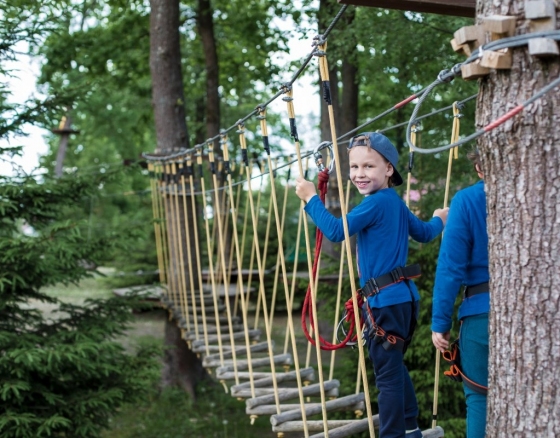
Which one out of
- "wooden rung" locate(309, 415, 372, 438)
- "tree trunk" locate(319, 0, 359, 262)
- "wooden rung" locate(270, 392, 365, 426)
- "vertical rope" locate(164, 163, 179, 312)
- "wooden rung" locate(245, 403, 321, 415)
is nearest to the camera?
"wooden rung" locate(309, 415, 372, 438)

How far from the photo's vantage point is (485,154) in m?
2.42

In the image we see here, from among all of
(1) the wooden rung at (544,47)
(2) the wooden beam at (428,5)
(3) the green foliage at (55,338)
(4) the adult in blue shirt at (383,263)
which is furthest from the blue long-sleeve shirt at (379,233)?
(3) the green foliage at (55,338)

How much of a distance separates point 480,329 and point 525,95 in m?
0.87

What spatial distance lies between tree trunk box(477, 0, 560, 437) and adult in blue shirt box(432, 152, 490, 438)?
0.36 metres

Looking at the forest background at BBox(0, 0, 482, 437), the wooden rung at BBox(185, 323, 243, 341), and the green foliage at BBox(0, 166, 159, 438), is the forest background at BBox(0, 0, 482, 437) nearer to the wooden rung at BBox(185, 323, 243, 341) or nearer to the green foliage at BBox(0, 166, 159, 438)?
the green foliage at BBox(0, 166, 159, 438)

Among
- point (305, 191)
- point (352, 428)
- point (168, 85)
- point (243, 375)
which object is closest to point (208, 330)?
point (243, 375)

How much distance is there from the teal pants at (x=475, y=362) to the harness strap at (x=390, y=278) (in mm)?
A: 308

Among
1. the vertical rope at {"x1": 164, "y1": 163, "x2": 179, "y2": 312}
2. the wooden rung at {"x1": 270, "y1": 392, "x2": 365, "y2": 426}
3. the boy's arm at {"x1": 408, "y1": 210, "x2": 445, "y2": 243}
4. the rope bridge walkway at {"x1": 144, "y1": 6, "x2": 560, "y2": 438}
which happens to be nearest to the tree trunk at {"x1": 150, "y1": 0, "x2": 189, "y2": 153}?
the rope bridge walkway at {"x1": 144, "y1": 6, "x2": 560, "y2": 438}

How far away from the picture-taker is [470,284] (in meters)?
2.86

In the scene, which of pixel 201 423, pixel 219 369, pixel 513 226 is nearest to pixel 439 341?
pixel 513 226

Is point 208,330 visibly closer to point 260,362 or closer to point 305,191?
point 260,362

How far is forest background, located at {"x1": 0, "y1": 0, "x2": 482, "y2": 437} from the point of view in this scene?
609 centimetres

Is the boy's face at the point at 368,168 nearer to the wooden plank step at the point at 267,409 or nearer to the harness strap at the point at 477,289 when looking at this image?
the harness strap at the point at 477,289

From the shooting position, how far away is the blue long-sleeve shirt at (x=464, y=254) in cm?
278
